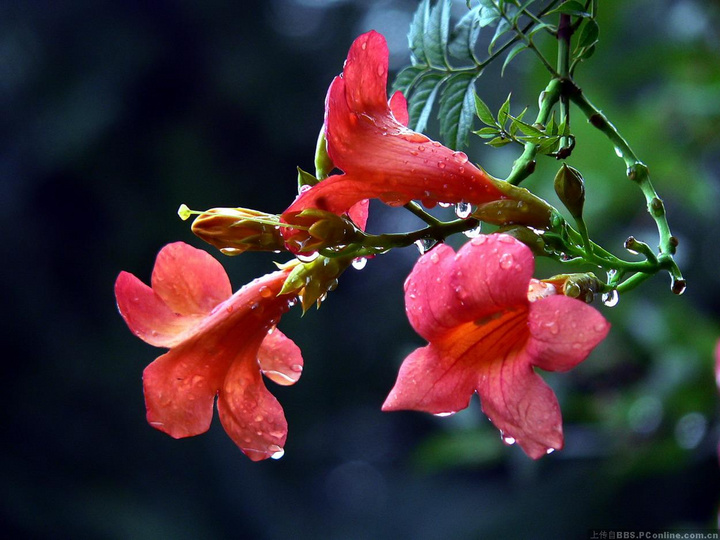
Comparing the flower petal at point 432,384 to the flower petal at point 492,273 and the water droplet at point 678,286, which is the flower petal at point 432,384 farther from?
the water droplet at point 678,286

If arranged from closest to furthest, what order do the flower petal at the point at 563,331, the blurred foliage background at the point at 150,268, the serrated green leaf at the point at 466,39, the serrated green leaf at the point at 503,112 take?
the flower petal at the point at 563,331 → the serrated green leaf at the point at 503,112 → the serrated green leaf at the point at 466,39 → the blurred foliage background at the point at 150,268

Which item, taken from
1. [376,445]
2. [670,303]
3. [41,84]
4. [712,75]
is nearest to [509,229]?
[712,75]

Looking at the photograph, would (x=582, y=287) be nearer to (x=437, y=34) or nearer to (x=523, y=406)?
(x=523, y=406)

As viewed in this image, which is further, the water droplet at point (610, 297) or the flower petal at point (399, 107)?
the flower petal at point (399, 107)

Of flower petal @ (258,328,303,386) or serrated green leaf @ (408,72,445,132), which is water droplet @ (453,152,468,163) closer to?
serrated green leaf @ (408,72,445,132)

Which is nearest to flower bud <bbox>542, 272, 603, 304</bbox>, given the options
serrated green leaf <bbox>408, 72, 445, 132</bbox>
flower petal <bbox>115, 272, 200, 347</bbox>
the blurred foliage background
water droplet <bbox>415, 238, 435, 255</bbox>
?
water droplet <bbox>415, 238, 435, 255</bbox>

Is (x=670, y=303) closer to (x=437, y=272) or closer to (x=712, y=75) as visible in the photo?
(x=712, y=75)

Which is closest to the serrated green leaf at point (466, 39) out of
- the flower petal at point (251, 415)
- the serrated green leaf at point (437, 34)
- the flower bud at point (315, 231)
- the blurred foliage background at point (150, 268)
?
A: the serrated green leaf at point (437, 34)
